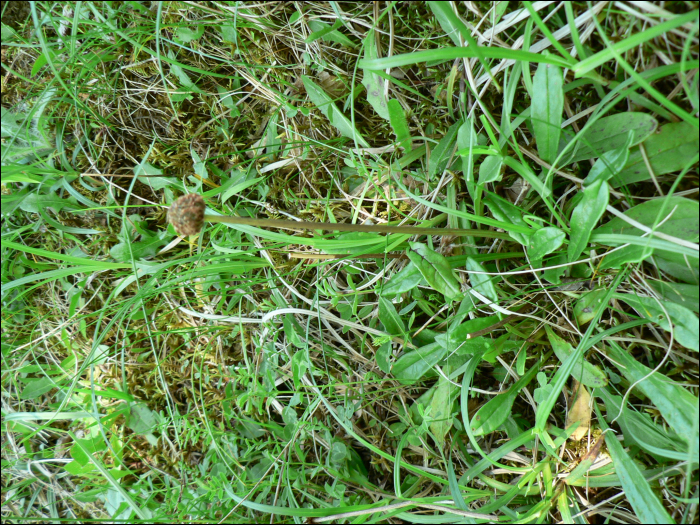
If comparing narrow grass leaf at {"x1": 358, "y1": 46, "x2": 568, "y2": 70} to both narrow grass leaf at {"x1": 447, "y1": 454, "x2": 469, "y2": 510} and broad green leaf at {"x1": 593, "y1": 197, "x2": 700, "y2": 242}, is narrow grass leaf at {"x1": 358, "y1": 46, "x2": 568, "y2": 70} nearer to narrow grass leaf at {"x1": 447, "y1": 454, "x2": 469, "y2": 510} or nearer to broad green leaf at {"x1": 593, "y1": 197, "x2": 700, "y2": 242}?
broad green leaf at {"x1": 593, "y1": 197, "x2": 700, "y2": 242}

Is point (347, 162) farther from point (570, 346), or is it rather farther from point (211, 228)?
point (570, 346)

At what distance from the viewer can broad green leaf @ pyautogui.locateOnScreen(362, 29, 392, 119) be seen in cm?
128

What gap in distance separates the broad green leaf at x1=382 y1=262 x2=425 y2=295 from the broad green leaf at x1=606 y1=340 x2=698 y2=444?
1.58 ft

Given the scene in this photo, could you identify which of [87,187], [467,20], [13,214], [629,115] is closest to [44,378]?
[13,214]

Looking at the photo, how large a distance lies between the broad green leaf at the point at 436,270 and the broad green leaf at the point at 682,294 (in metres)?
0.43

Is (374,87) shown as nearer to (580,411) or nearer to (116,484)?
(580,411)

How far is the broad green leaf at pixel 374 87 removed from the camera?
1.28m

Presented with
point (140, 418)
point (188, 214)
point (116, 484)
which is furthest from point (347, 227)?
point (140, 418)

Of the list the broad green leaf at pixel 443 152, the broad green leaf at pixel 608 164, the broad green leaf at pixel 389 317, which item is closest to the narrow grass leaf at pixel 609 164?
the broad green leaf at pixel 608 164

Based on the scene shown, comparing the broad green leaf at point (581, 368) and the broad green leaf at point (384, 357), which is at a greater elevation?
the broad green leaf at point (581, 368)

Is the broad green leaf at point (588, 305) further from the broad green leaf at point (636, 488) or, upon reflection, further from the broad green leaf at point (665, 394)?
the broad green leaf at point (636, 488)

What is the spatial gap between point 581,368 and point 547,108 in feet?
2.00

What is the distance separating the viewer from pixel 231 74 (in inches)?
62.3

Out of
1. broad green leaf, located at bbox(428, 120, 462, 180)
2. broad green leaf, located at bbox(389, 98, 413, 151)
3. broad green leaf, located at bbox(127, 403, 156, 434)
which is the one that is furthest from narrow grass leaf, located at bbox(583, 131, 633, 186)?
broad green leaf, located at bbox(127, 403, 156, 434)
